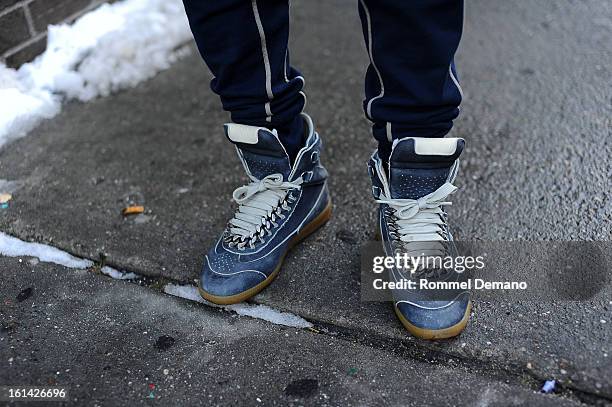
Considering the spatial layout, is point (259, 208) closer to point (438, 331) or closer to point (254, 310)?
point (254, 310)

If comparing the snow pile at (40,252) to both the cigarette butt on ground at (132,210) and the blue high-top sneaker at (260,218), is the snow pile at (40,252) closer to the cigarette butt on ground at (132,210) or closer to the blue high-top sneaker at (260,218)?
the cigarette butt on ground at (132,210)

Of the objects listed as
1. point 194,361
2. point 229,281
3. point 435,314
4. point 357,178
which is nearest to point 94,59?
point 357,178

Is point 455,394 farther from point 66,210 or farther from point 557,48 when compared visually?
point 557,48

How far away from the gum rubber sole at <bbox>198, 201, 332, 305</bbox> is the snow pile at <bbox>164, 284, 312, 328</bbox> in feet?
0.06

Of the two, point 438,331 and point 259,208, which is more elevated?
point 259,208

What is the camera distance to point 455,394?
51.0 inches

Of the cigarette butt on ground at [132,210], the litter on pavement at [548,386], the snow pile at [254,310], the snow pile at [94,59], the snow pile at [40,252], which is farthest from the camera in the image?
the snow pile at [94,59]

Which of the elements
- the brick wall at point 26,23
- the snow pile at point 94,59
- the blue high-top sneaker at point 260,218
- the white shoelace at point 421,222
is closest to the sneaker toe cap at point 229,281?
the blue high-top sneaker at point 260,218

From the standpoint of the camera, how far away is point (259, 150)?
5.11 feet

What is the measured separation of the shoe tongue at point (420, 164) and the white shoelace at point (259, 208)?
0.88 feet

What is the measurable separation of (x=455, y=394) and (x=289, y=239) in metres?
0.55

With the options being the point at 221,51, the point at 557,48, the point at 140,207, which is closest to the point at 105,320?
the point at 140,207

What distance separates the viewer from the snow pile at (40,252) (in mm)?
1697

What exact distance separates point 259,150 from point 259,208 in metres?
0.14
